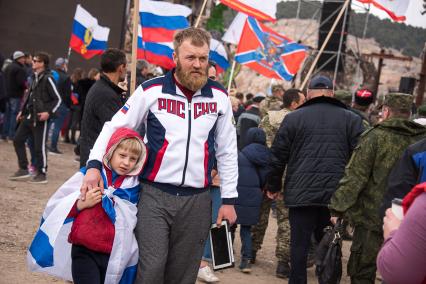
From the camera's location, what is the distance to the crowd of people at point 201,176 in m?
4.12

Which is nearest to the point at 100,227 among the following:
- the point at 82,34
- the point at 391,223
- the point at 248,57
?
the point at 391,223

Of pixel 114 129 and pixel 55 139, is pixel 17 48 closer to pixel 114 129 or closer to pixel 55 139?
pixel 55 139

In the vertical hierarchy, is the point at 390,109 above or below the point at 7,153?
above

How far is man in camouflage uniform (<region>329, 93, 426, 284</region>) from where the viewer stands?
541 cm

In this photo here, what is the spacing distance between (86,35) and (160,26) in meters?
4.30

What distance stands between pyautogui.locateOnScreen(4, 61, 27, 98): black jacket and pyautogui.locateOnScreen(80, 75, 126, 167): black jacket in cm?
926

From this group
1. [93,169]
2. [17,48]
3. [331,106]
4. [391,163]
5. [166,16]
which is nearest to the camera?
[93,169]

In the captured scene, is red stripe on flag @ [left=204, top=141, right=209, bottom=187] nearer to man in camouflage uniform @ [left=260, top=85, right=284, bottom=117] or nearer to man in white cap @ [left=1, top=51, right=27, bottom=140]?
man in camouflage uniform @ [left=260, top=85, right=284, bottom=117]

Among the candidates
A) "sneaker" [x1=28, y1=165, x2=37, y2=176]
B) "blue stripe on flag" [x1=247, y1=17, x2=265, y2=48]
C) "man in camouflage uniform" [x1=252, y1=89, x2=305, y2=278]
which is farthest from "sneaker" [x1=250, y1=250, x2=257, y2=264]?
"blue stripe on flag" [x1=247, y1=17, x2=265, y2=48]

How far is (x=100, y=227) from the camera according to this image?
4164 mm

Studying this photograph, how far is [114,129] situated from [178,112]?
1.37 feet

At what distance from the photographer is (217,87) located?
4520mm

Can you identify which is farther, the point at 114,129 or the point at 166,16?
the point at 166,16

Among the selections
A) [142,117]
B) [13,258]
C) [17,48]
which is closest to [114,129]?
[142,117]
